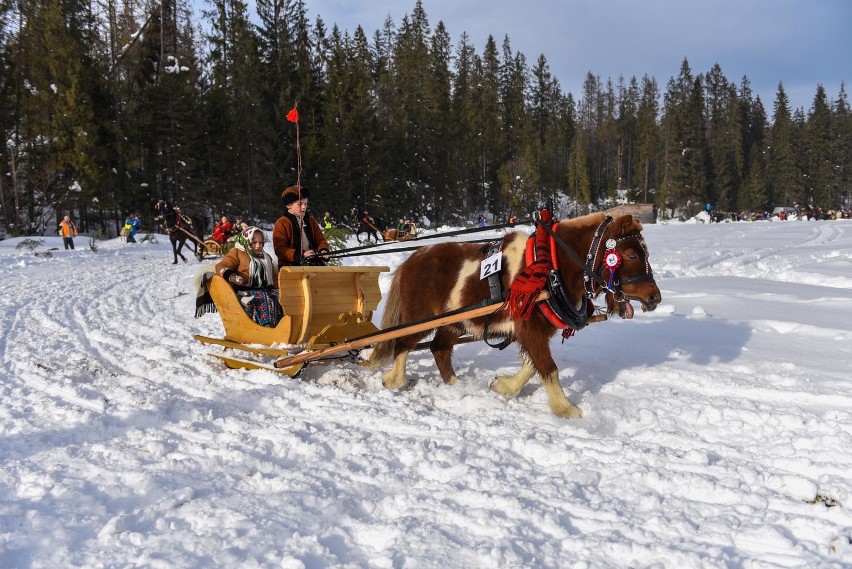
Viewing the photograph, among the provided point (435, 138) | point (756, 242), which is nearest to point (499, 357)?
point (756, 242)

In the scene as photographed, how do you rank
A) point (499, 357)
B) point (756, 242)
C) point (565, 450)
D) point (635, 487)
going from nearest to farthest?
point (635, 487), point (565, 450), point (499, 357), point (756, 242)

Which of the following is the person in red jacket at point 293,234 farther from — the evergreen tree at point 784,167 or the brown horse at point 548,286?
the evergreen tree at point 784,167

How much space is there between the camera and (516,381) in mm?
4570

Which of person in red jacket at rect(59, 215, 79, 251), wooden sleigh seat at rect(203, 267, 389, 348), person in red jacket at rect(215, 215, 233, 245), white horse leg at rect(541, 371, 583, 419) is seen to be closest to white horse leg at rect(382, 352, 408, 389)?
wooden sleigh seat at rect(203, 267, 389, 348)

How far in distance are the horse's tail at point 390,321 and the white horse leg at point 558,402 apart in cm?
149

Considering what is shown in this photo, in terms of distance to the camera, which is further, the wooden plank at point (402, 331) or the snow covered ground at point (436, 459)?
the wooden plank at point (402, 331)

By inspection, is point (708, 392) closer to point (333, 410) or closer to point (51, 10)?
point (333, 410)

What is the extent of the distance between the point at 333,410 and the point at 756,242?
20644 millimetres

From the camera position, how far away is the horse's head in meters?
4.02

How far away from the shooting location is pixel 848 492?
8.84 feet

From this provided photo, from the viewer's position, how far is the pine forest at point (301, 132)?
86.2 feet

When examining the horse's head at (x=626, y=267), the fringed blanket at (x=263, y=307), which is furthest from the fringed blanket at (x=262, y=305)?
the horse's head at (x=626, y=267)

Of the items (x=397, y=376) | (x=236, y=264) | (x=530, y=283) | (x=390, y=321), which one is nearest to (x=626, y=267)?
(x=530, y=283)

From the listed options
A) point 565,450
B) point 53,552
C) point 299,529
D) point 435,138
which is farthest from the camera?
point 435,138
